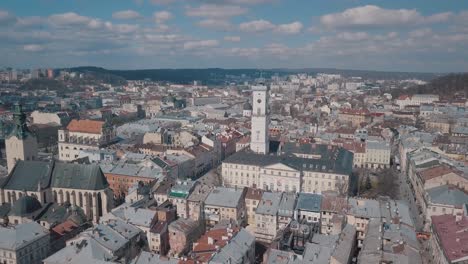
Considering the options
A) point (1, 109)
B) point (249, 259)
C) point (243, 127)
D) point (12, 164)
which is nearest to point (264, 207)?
point (249, 259)

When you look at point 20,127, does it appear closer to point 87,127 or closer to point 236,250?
point 87,127

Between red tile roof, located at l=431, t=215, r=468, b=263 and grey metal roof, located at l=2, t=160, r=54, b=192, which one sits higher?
grey metal roof, located at l=2, t=160, r=54, b=192

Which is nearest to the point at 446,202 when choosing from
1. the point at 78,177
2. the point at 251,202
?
the point at 251,202

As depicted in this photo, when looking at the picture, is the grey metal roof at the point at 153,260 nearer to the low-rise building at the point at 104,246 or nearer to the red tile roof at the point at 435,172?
the low-rise building at the point at 104,246

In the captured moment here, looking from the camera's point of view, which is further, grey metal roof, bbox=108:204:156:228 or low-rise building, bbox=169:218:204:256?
grey metal roof, bbox=108:204:156:228

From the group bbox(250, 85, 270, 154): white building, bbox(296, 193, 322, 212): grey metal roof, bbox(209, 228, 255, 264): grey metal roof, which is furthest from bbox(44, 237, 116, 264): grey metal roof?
bbox(250, 85, 270, 154): white building

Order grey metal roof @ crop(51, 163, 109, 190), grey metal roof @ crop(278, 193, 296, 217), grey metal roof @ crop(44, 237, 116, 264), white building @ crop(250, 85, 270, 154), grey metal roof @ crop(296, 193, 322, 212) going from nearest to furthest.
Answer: grey metal roof @ crop(44, 237, 116, 264)
grey metal roof @ crop(278, 193, 296, 217)
grey metal roof @ crop(296, 193, 322, 212)
grey metal roof @ crop(51, 163, 109, 190)
white building @ crop(250, 85, 270, 154)

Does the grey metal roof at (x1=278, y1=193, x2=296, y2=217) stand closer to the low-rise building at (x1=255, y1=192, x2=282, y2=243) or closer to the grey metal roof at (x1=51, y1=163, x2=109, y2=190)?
the low-rise building at (x1=255, y1=192, x2=282, y2=243)
